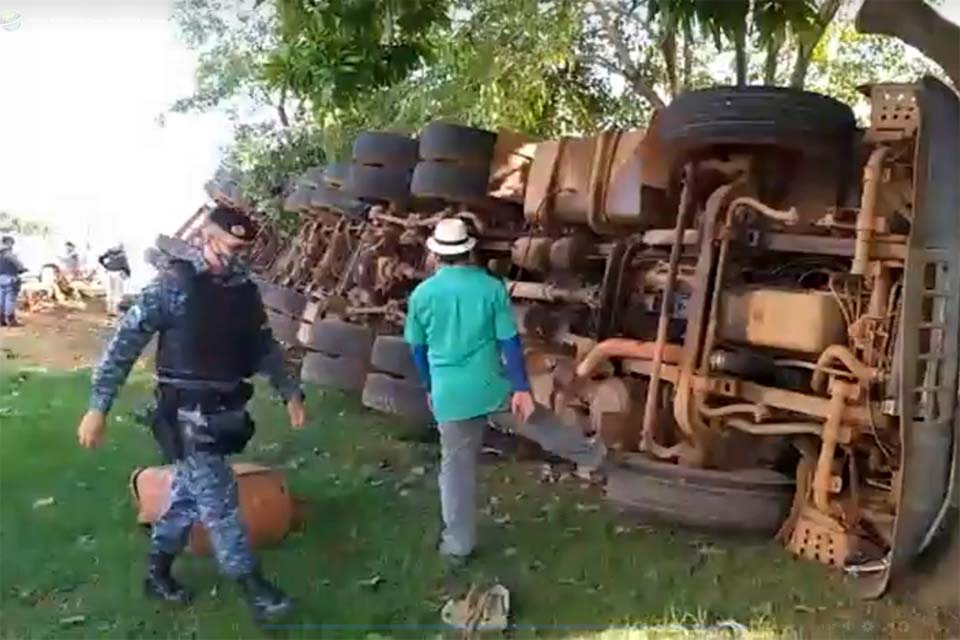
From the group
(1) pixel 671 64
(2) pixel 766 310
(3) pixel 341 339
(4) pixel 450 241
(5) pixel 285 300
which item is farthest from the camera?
(1) pixel 671 64

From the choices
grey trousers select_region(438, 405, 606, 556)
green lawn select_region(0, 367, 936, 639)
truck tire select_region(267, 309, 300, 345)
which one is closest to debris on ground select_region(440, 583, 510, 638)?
green lawn select_region(0, 367, 936, 639)

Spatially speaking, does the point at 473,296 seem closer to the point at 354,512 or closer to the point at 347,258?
the point at 354,512

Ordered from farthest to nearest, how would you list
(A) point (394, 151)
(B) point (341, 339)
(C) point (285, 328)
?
(C) point (285, 328)
(B) point (341, 339)
(A) point (394, 151)

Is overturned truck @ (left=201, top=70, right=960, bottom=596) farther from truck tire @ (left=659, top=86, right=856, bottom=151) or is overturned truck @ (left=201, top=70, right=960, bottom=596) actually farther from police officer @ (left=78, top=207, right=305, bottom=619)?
police officer @ (left=78, top=207, right=305, bottom=619)

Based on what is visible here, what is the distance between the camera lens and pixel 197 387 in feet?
12.9

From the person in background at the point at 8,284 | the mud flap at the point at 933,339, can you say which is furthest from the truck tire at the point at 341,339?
the person in background at the point at 8,284

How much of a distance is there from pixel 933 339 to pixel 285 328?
18.7 ft

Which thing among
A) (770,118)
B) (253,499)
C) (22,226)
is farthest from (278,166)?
(770,118)

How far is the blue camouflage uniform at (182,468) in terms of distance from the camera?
389 centimetres

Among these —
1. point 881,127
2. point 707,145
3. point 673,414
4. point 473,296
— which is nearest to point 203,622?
point 473,296

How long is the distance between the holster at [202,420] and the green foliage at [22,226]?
10934mm

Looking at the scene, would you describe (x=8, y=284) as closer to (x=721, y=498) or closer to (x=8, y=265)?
(x=8, y=265)

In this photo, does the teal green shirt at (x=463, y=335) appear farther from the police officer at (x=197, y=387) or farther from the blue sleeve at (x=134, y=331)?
the blue sleeve at (x=134, y=331)

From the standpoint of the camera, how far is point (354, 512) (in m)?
5.04
